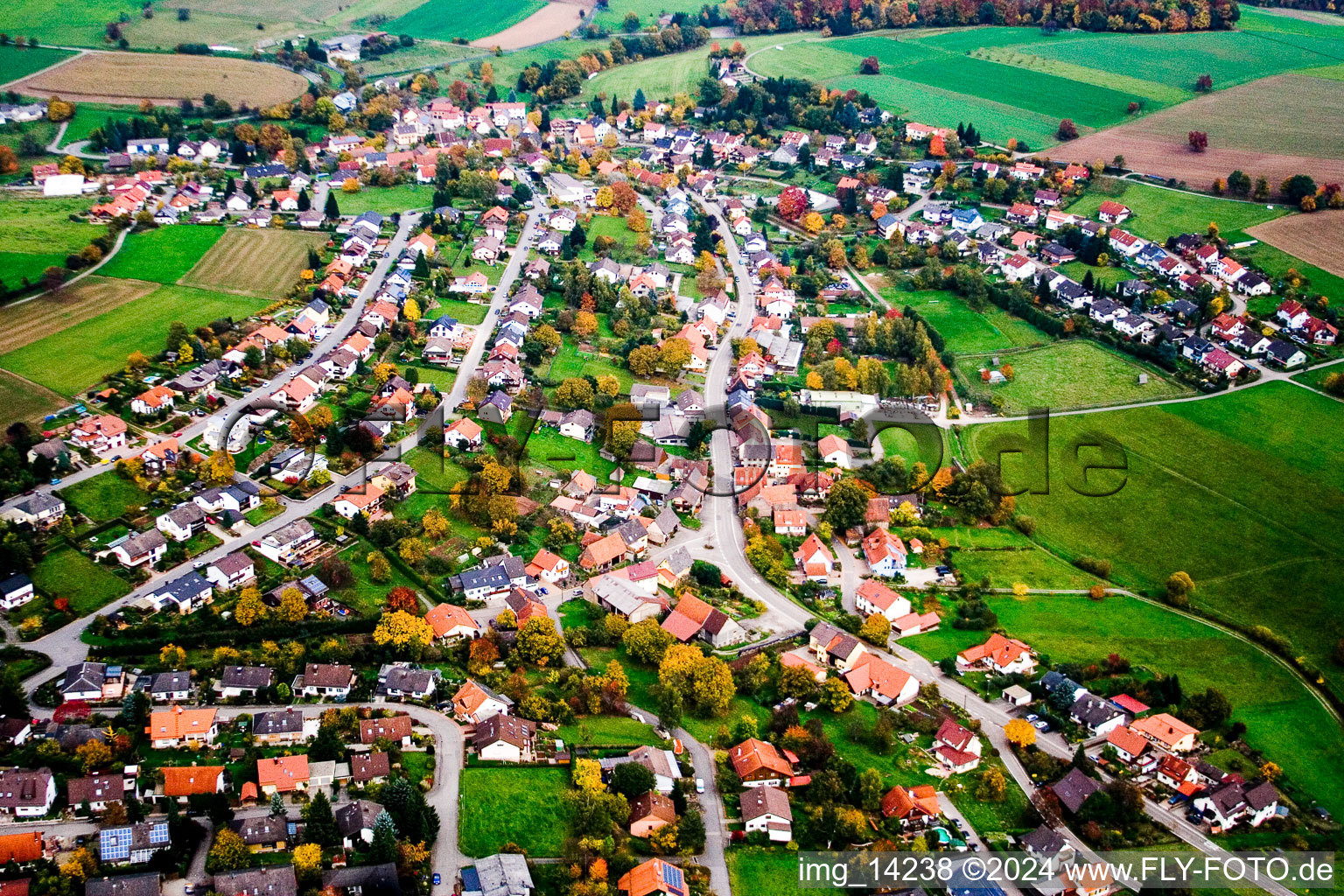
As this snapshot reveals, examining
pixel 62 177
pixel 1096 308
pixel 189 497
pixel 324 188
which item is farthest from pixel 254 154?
pixel 1096 308

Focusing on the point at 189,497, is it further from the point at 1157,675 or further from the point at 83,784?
the point at 1157,675

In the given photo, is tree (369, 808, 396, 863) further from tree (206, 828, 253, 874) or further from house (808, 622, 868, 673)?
house (808, 622, 868, 673)

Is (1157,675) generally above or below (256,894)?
below

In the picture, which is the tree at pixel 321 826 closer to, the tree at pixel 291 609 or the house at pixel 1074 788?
the tree at pixel 291 609

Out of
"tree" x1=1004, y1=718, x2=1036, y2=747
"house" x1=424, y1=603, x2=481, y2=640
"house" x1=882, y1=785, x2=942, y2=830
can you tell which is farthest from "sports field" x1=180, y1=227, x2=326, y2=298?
"tree" x1=1004, y1=718, x2=1036, y2=747

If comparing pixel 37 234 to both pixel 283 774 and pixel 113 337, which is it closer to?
pixel 113 337

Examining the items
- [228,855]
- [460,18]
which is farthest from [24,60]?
[228,855]
